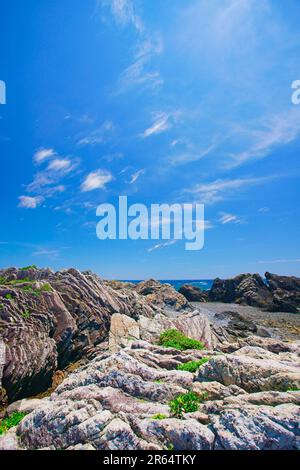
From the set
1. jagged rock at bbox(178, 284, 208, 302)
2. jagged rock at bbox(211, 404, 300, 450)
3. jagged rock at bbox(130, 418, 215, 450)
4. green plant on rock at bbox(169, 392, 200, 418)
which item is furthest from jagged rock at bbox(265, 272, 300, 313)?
jagged rock at bbox(130, 418, 215, 450)

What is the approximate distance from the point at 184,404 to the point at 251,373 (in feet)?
12.3

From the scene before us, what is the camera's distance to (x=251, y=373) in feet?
46.8

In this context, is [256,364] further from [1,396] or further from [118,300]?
[118,300]

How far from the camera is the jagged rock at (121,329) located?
101 ft

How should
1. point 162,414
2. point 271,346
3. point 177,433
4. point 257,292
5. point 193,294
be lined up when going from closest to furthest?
point 177,433
point 162,414
point 271,346
point 257,292
point 193,294

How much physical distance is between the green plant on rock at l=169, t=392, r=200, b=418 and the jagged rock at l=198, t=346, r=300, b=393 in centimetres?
190

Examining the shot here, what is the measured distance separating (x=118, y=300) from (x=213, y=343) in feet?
41.8

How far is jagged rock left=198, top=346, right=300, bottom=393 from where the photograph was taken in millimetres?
13352

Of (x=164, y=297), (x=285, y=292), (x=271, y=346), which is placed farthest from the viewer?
(x=285, y=292)

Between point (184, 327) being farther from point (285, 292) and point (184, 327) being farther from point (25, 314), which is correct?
point (285, 292)

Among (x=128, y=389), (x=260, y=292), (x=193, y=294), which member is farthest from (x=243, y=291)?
(x=128, y=389)

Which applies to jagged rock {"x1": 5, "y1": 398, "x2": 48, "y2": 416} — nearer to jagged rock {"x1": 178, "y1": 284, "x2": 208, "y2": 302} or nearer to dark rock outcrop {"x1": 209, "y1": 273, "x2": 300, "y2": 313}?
dark rock outcrop {"x1": 209, "y1": 273, "x2": 300, "y2": 313}

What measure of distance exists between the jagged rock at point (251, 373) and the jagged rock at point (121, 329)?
15863 mm
